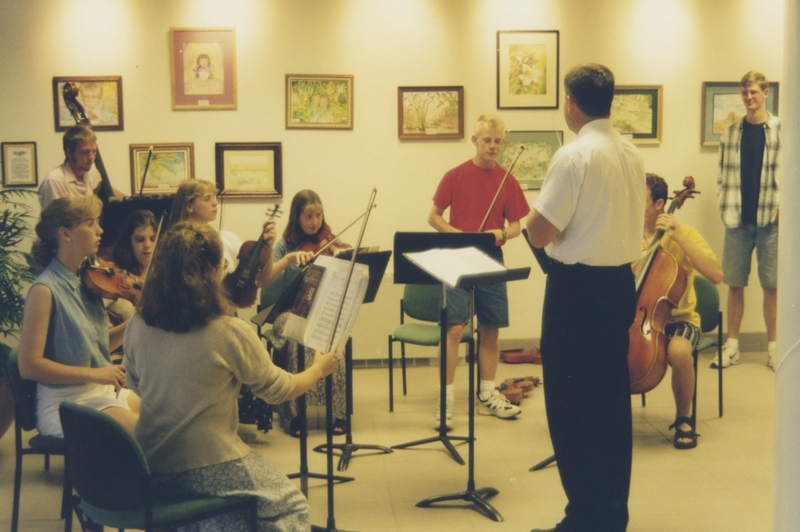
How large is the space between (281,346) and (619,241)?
200 cm

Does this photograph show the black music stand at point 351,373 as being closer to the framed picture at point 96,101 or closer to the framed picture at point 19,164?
the framed picture at point 96,101

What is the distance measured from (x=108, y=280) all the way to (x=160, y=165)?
2.40 metres

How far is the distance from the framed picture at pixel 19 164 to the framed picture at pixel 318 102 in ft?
5.08

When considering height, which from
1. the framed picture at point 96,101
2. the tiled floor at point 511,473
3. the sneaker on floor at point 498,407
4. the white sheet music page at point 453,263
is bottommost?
the tiled floor at point 511,473

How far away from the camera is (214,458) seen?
2447mm

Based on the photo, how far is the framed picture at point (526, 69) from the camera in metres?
5.87

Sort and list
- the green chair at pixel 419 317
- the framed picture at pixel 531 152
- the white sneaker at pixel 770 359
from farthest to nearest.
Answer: the framed picture at pixel 531 152 < the white sneaker at pixel 770 359 < the green chair at pixel 419 317

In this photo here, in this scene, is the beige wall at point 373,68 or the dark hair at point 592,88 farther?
the beige wall at point 373,68

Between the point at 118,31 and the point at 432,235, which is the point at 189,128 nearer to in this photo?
the point at 118,31

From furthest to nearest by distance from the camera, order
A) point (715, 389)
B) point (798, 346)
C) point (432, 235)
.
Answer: point (715, 389) → point (432, 235) → point (798, 346)

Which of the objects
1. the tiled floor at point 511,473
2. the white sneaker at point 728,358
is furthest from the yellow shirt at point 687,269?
the white sneaker at point 728,358

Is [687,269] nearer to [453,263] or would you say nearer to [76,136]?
[453,263]

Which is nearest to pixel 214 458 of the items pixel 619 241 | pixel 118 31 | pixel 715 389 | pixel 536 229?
pixel 536 229

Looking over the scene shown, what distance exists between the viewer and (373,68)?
5.82m
